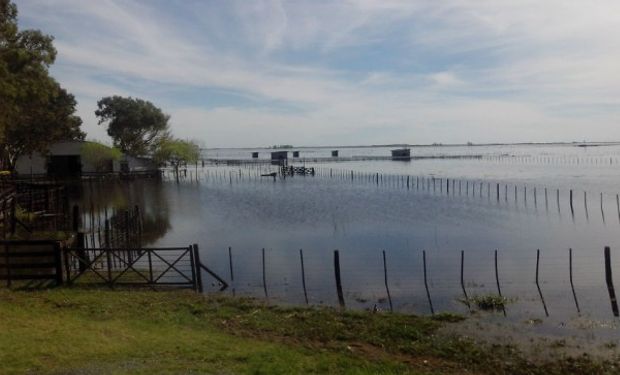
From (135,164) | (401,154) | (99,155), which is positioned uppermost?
(99,155)

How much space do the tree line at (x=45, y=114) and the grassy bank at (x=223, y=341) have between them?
82.7 ft

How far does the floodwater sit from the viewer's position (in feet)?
67.7

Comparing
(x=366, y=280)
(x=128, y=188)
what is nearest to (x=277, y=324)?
(x=366, y=280)

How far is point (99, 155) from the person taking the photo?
266 ft

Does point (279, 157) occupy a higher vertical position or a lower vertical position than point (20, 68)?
lower

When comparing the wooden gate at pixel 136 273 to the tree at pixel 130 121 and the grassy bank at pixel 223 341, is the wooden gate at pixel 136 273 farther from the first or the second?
the tree at pixel 130 121

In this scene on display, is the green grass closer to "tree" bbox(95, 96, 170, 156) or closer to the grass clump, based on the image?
the grass clump

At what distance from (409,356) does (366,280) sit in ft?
34.1

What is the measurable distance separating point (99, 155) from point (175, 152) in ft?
70.3

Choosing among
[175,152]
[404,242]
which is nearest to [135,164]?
[175,152]

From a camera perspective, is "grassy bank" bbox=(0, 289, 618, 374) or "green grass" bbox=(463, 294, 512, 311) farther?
"green grass" bbox=(463, 294, 512, 311)

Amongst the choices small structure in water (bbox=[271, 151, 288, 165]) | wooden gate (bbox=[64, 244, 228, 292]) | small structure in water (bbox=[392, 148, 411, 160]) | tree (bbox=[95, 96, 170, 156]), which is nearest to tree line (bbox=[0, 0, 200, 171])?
tree (bbox=[95, 96, 170, 156])

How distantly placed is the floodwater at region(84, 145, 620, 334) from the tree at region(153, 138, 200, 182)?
116ft

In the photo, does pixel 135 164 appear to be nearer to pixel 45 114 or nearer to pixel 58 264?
pixel 45 114
